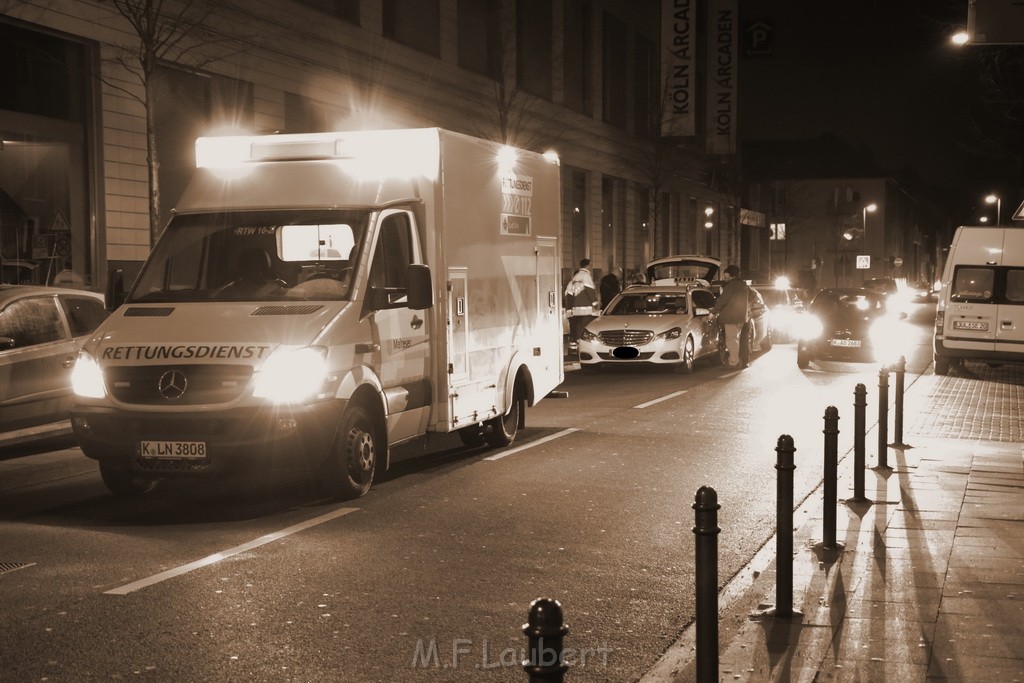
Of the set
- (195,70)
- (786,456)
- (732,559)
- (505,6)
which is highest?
(505,6)

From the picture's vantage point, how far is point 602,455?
1205cm

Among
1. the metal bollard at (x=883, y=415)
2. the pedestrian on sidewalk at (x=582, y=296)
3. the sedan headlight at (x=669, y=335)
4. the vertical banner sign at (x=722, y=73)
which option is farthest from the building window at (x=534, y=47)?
the metal bollard at (x=883, y=415)

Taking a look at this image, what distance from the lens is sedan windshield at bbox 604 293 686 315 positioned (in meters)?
23.1

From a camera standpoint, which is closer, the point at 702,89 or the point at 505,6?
the point at 505,6

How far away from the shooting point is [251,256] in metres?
9.83

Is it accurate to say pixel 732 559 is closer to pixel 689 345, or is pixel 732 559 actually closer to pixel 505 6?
pixel 689 345

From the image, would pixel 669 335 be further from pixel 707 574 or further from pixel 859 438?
pixel 707 574

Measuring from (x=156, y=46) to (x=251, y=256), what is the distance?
24.8 feet

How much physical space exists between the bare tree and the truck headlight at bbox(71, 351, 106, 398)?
681 cm

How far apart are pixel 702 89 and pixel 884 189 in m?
61.1

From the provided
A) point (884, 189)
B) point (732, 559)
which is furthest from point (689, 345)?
point (884, 189)

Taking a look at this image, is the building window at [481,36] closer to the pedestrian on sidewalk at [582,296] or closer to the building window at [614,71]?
the pedestrian on sidewalk at [582,296]

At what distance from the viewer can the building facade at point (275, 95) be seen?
57.1ft

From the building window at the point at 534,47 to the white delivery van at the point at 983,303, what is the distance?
15530mm
